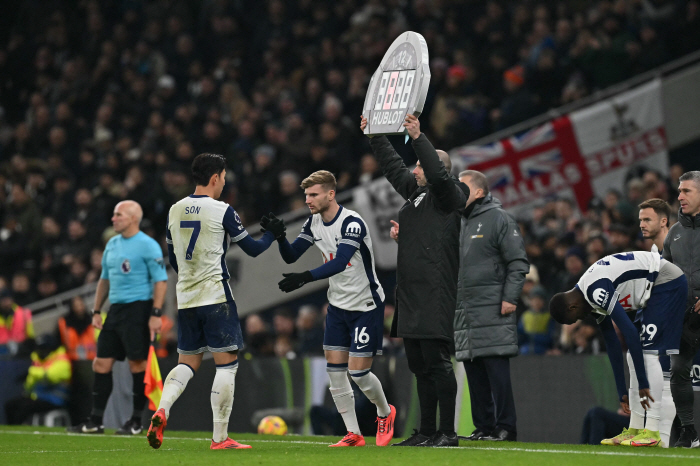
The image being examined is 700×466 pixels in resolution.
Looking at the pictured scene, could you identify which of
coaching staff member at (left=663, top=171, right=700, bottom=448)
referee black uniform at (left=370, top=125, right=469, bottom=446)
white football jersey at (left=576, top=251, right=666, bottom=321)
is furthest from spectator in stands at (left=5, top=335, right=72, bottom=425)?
coaching staff member at (left=663, top=171, right=700, bottom=448)

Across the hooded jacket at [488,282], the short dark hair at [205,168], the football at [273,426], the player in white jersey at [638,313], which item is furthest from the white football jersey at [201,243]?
the football at [273,426]

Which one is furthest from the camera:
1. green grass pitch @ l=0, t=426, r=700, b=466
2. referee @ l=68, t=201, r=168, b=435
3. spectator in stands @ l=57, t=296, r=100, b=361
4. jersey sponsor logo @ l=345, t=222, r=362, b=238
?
spectator in stands @ l=57, t=296, r=100, b=361

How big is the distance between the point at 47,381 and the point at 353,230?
6578 millimetres

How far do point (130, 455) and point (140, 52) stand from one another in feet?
46.1

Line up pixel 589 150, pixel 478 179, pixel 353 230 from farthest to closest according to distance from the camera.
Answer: pixel 589 150 → pixel 478 179 → pixel 353 230

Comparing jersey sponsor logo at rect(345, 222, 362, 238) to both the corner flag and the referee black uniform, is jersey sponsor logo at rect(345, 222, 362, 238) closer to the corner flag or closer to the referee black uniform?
the referee black uniform

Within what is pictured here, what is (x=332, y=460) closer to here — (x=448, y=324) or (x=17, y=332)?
(x=448, y=324)

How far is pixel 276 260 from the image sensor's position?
47.8 feet

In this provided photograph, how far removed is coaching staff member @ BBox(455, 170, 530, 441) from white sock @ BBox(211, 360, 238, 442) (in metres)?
2.05

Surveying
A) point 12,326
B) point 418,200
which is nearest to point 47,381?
point 12,326

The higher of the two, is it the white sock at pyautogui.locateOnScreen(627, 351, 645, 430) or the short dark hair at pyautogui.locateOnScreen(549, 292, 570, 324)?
the short dark hair at pyautogui.locateOnScreen(549, 292, 570, 324)

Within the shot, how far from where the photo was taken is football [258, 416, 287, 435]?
1077cm

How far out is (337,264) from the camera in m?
7.34

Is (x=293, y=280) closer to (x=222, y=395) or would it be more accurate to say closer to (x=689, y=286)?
(x=222, y=395)
